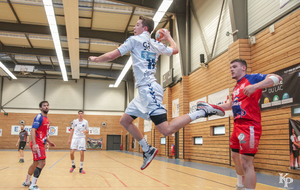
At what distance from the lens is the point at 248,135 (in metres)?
3.46

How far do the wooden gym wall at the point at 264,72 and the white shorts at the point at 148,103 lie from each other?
5413 mm

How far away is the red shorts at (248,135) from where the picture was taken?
134 inches

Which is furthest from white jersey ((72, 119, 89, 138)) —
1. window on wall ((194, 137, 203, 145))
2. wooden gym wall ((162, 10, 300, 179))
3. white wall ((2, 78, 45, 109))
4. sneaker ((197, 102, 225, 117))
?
white wall ((2, 78, 45, 109))

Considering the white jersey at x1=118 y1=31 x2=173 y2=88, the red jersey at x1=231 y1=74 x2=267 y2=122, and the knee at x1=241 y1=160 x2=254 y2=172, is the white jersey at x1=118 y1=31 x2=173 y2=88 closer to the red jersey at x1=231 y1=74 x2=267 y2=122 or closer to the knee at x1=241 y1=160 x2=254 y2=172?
the red jersey at x1=231 y1=74 x2=267 y2=122

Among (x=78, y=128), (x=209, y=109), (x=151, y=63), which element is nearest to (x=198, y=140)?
(x=78, y=128)

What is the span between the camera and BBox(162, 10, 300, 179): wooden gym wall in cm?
734

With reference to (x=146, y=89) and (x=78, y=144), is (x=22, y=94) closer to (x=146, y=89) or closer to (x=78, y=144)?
(x=78, y=144)

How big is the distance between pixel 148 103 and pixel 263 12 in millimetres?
7223

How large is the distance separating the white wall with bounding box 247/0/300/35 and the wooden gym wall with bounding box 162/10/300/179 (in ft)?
1.08

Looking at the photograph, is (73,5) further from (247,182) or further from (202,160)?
(247,182)

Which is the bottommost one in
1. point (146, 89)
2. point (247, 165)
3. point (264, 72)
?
point (247, 165)

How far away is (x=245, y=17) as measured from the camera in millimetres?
9508

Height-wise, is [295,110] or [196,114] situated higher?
[295,110]

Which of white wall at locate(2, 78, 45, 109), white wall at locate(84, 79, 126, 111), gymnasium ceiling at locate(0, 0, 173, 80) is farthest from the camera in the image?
white wall at locate(84, 79, 126, 111)
